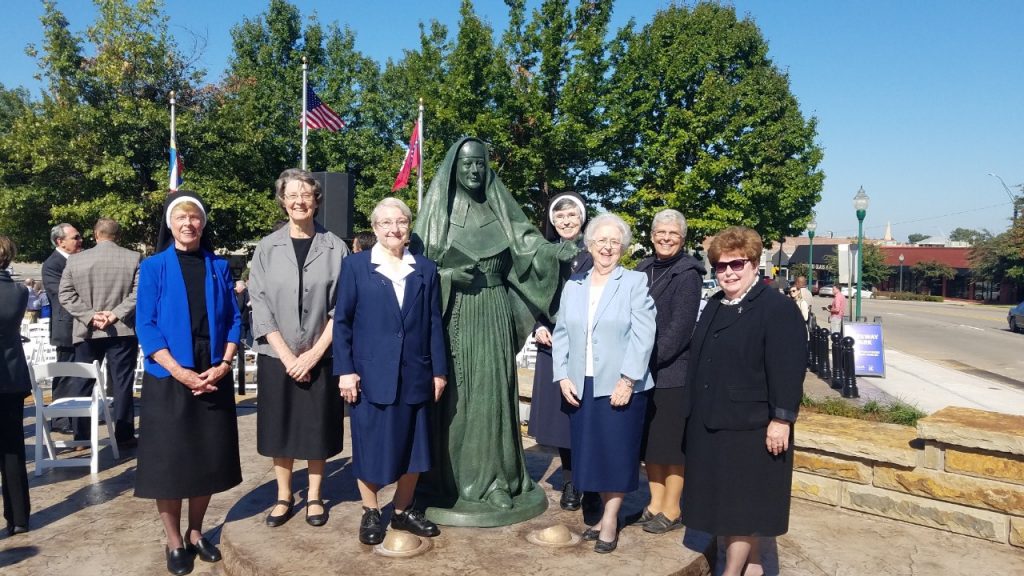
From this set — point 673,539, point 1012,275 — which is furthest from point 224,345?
point 1012,275

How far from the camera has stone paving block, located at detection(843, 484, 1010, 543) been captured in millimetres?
4309

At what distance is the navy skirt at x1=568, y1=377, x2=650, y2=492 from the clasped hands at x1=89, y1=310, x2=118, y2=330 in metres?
4.41

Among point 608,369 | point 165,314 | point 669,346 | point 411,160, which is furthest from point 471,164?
point 411,160

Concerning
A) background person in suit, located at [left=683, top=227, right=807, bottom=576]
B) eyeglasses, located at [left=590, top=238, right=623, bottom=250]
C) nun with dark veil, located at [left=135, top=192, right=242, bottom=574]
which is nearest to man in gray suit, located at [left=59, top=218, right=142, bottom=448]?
nun with dark veil, located at [left=135, top=192, right=242, bottom=574]

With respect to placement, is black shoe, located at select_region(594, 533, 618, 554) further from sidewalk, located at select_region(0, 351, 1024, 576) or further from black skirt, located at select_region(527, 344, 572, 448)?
black skirt, located at select_region(527, 344, 572, 448)

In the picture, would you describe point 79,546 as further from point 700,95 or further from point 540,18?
point 700,95

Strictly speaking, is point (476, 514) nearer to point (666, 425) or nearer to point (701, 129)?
point (666, 425)

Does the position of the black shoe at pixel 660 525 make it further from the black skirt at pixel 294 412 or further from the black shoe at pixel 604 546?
the black skirt at pixel 294 412

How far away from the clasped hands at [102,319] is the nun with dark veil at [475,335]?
3.47m

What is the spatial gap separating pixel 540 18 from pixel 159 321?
21.1m

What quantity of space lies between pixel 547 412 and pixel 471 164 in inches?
64.4

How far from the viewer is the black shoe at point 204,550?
3.63 m

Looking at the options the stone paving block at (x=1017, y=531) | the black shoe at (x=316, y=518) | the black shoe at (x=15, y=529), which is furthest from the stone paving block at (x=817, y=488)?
the black shoe at (x=15, y=529)

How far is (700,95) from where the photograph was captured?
931 inches
